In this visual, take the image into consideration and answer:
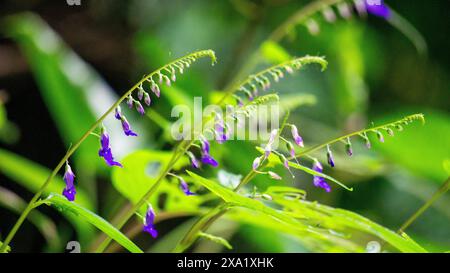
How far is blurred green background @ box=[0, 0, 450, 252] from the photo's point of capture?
144cm

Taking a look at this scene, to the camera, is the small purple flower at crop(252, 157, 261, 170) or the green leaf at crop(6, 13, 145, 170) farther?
the green leaf at crop(6, 13, 145, 170)

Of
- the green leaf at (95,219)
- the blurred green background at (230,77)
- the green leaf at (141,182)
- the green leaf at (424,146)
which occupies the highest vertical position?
the blurred green background at (230,77)

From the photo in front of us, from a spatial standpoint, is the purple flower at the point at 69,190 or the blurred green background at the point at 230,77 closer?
the purple flower at the point at 69,190

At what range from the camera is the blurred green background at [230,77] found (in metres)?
1.44

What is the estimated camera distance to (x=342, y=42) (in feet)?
5.83

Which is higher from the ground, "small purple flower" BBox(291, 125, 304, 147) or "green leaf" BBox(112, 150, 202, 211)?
"green leaf" BBox(112, 150, 202, 211)

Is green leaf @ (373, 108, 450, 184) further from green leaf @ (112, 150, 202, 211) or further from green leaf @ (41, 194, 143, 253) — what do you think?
green leaf @ (41, 194, 143, 253)

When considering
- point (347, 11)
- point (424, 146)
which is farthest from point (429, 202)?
point (424, 146)

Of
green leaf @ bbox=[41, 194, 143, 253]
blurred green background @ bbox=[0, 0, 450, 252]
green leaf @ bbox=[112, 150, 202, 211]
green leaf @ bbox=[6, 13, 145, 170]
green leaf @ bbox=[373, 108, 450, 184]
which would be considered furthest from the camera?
blurred green background @ bbox=[0, 0, 450, 252]

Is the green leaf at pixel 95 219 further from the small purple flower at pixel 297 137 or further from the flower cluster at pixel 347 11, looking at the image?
the flower cluster at pixel 347 11

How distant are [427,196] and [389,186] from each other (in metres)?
0.49

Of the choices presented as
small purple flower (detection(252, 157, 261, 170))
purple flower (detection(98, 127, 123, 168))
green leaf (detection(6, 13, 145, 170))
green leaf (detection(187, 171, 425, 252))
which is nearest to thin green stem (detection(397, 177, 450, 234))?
green leaf (detection(187, 171, 425, 252))

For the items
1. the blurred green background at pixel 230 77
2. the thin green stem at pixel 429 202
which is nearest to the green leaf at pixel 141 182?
the thin green stem at pixel 429 202
